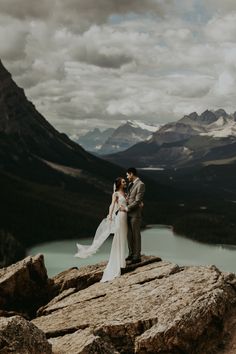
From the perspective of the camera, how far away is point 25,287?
4000 centimetres

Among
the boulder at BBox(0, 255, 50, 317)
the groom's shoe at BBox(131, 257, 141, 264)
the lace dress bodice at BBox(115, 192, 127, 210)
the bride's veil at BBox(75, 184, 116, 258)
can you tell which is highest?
the lace dress bodice at BBox(115, 192, 127, 210)

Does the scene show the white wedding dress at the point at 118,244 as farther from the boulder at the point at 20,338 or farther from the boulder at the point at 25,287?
the boulder at the point at 20,338

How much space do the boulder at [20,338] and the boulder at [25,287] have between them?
1703cm

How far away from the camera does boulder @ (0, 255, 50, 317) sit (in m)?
39.7

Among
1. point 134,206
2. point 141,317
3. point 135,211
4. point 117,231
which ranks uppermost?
point 134,206

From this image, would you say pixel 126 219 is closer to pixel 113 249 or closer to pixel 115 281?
pixel 113 249

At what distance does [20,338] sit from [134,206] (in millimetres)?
→ 15676

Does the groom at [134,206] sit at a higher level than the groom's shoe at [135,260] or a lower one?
higher

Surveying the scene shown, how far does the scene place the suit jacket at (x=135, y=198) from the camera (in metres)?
35.8

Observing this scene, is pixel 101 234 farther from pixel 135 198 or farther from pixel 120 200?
pixel 135 198

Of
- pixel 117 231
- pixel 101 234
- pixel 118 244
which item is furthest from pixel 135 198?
pixel 101 234

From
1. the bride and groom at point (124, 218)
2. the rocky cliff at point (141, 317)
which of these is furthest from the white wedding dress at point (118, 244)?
the rocky cliff at point (141, 317)

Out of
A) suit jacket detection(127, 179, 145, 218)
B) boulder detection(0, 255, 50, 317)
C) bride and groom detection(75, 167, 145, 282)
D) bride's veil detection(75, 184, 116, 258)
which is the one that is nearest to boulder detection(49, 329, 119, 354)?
bride and groom detection(75, 167, 145, 282)

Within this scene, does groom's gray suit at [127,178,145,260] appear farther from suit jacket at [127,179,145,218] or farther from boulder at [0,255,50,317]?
boulder at [0,255,50,317]
